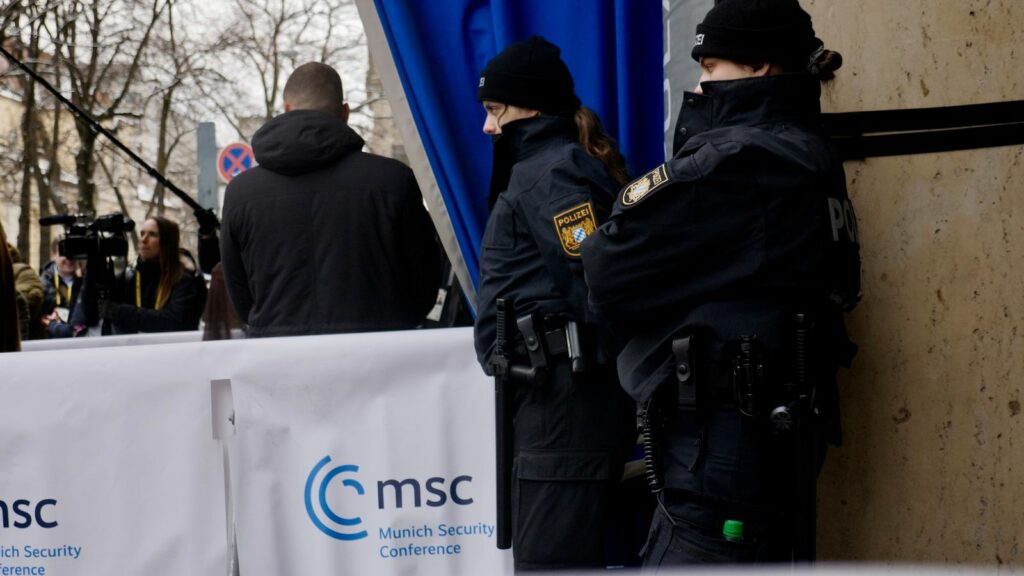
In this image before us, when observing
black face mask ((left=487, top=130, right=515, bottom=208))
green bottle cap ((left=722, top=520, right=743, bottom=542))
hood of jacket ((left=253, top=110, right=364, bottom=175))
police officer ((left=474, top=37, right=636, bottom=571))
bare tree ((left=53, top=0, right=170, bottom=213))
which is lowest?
green bottle cap ((left=722, top=520, right=743, bottom=542))

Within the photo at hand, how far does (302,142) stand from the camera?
4.12 meters

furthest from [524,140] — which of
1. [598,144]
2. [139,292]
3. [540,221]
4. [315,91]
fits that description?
[139,292]

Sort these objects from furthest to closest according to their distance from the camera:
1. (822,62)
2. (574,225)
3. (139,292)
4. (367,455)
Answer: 1. (139,292)
2. (367,455)
3. (574,225)
4. (822,62)

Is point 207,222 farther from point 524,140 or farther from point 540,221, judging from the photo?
point 540,221

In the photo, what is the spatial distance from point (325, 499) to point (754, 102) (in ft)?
6.91

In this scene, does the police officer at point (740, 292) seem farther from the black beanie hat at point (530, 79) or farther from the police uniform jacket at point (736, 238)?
the black beanie hat at point (530, 79)

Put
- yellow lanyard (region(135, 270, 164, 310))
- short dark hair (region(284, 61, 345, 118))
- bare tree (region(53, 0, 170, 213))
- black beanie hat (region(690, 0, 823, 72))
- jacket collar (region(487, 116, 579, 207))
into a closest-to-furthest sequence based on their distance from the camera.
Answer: black beanie hat (region(690, 0, 823, 72)), jacket collar (region(487, 116, 579, 207)), short dark hair (region(284, 61, 345, 118)), yellow lanyard (region(135, 270, 164, 310)), bare tree (region(53, 0, 170, 213))

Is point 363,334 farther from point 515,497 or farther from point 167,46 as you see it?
point 167,46

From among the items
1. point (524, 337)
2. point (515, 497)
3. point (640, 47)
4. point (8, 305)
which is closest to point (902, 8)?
point (640, 47)

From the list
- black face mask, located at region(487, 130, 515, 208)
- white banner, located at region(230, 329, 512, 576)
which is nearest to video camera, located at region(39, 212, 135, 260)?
white banner, located at region(230, 329, 512, 576)

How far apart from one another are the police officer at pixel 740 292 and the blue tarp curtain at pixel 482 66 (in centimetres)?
120

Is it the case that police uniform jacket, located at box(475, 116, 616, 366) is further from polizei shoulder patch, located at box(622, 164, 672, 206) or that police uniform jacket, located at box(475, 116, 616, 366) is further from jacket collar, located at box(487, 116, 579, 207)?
polizei shoulder patch, located at box(622, 164, 672, 206)

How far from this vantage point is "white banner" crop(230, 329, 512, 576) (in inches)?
156

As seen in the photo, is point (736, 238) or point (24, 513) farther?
point (24, 513)
